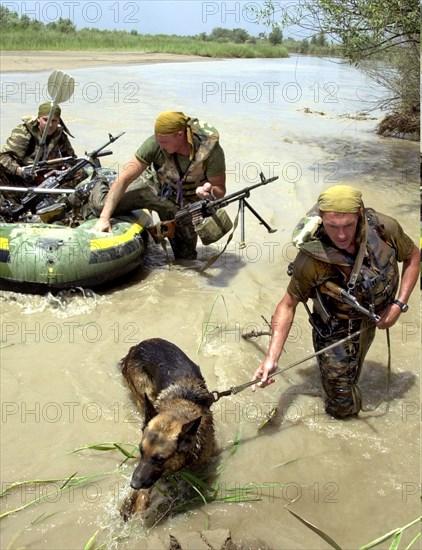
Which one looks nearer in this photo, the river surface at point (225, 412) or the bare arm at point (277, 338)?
the river surface at point (225, 412)

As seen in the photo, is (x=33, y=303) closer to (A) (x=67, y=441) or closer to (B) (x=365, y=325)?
(A) (x=67, y=441)

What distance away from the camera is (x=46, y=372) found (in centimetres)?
458

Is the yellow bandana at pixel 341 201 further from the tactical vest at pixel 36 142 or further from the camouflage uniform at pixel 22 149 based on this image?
the tactical vest at pixel 36 142

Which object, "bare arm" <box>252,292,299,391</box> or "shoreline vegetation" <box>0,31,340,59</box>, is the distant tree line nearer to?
"shoreline vegetation" <box>0,31,340,59</box>

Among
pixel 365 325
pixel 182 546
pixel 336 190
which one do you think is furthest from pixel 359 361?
pixel 182 546

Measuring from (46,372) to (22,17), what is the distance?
37.6 metres

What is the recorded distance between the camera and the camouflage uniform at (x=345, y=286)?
142 inches

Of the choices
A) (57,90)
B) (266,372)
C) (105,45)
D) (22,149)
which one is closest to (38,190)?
(22,149)

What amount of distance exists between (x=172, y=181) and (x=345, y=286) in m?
2.86

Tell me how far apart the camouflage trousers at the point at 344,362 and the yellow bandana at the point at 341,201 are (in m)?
0.84

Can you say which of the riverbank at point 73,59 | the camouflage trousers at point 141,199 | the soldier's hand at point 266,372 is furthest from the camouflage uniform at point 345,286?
the riverbank at point 73,59

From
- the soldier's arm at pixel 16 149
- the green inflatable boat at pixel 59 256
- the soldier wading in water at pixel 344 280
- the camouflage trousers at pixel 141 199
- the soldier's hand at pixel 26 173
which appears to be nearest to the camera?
the soldier wading in water at pixel 344 280

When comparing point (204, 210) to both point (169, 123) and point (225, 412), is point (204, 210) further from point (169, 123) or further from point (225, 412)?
point (225, 412)

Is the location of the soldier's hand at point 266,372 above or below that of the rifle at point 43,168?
below
